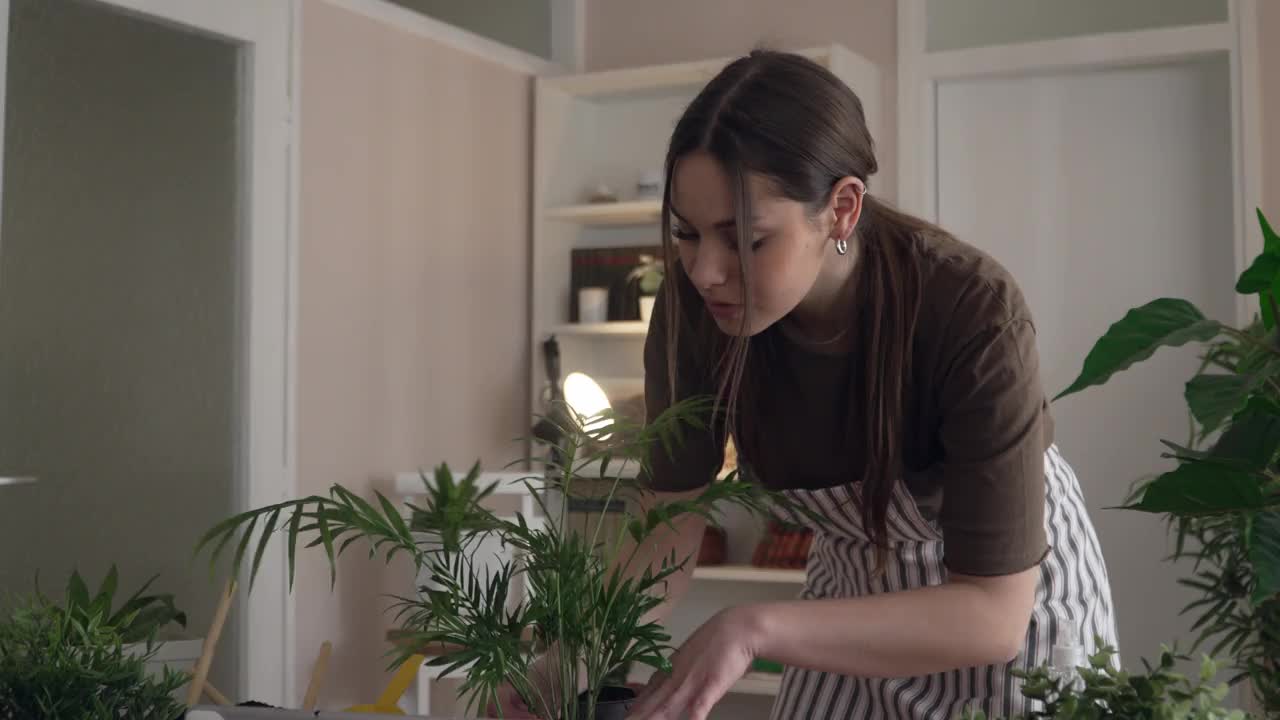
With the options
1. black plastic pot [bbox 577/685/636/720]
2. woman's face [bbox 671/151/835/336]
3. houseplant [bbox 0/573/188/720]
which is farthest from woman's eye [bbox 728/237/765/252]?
houseplant [bbox 0/573/188/720]

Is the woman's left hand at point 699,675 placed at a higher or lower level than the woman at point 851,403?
lower

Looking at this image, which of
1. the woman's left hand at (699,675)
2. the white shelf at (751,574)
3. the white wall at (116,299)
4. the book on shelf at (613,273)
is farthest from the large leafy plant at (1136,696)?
the book on shelf at (613,273)

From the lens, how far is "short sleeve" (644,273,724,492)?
59.5 inches

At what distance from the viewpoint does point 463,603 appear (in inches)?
44.1

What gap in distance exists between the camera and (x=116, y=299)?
10.4 feet

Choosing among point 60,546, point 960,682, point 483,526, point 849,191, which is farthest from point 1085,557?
point 60,546

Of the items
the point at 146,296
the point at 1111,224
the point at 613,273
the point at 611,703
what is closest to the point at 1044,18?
the point at 1111,224

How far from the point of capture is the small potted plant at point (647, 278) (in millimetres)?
4256

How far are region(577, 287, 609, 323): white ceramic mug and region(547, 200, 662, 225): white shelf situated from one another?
0.24 meters

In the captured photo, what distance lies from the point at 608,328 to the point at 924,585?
2811 mm

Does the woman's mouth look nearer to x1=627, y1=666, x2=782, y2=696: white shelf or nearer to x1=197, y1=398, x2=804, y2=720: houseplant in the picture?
x1=197, y1=398, x2=804, y2=720: houseplant

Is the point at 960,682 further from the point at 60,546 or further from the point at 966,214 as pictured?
the point at 966,214

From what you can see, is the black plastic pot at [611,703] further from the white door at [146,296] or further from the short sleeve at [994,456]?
the white door at [146,296]

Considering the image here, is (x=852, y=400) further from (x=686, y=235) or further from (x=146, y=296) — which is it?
(x=146, y=296)
